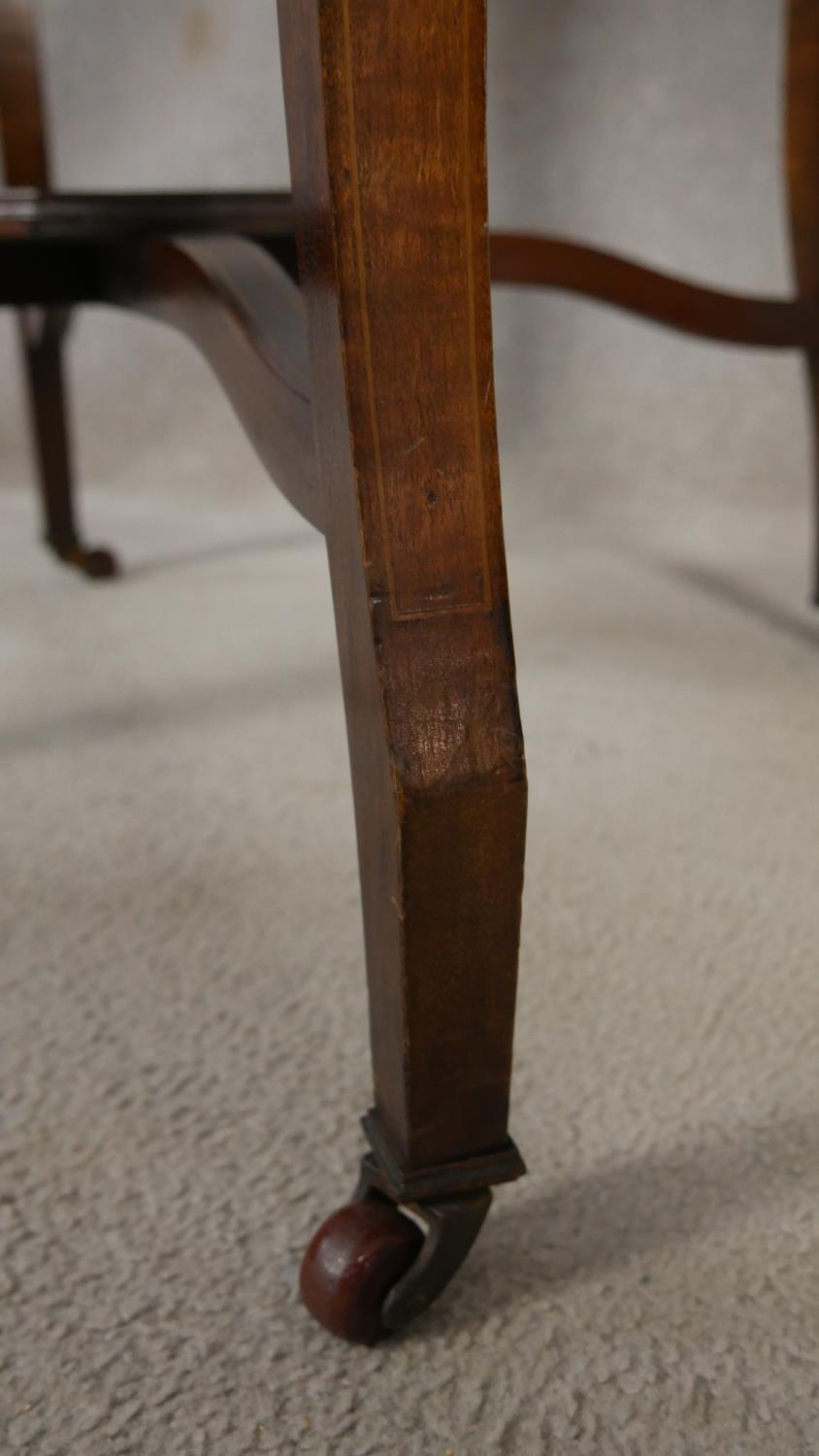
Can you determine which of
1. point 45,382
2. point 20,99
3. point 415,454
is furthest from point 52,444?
point 415,454

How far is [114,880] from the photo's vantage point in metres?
0.74

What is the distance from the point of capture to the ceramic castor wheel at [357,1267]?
411mm

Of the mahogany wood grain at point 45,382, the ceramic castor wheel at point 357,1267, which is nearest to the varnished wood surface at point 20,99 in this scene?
the mahogany wood grain at point 45,382

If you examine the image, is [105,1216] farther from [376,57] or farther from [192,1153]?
[376,57]

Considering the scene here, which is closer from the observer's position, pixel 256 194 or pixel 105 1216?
pixel 105 1216

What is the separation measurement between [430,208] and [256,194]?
1.87ft

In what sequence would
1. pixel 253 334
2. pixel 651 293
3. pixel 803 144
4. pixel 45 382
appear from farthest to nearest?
1. pixel 45 382
2. pixel 803 144
3. pixel 651 293
4. pixel 253 334

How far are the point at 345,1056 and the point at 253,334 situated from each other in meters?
0.29

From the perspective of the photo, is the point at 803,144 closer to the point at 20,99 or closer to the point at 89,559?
the point at 20,99

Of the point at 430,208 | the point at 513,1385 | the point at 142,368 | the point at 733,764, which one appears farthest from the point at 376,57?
the point at 142,368

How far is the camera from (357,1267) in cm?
41

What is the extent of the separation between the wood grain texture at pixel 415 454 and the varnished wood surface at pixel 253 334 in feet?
0.18

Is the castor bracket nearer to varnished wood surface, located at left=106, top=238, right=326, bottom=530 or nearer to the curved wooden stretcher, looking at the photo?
the curved wooden stretcher

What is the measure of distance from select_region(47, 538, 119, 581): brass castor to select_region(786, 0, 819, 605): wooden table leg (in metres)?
0.69
